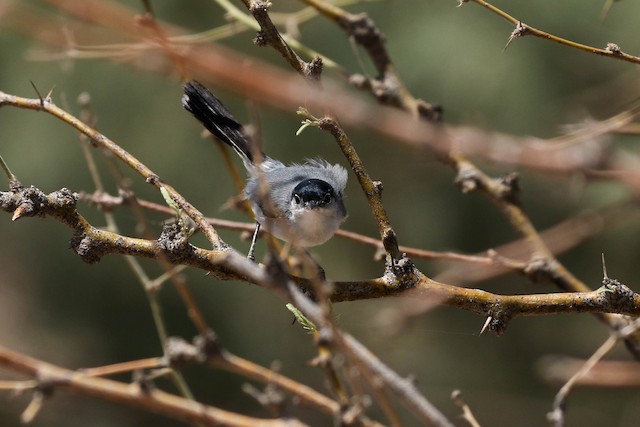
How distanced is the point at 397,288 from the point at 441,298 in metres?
0.10

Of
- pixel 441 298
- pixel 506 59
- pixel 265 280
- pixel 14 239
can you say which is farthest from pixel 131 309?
pixel 265 280

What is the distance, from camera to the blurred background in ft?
17.5

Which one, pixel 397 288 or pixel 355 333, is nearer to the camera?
pixel 397 288

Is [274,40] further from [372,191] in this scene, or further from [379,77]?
[379,77]

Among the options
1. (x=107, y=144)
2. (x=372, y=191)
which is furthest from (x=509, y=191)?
(x=107, y=144)

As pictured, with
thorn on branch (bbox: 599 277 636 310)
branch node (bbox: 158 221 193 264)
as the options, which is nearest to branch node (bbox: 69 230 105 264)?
branch node (bbox: 158 221 193 264)

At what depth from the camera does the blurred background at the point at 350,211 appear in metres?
5.33

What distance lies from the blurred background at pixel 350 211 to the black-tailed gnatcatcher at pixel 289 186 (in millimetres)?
1642

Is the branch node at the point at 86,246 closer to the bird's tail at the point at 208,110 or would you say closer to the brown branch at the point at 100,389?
the brown branch at the point at 100,389

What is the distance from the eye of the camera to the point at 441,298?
170cm

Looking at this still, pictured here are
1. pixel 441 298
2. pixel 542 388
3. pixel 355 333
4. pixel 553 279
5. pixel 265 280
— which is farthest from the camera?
pixel 542 388

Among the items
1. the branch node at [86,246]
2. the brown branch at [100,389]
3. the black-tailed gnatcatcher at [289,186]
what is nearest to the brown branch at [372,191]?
the branch node at [86,246]

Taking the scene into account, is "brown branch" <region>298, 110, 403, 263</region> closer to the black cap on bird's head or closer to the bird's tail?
the bird's tail

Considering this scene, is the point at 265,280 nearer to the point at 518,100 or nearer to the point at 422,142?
the point at 422,142
